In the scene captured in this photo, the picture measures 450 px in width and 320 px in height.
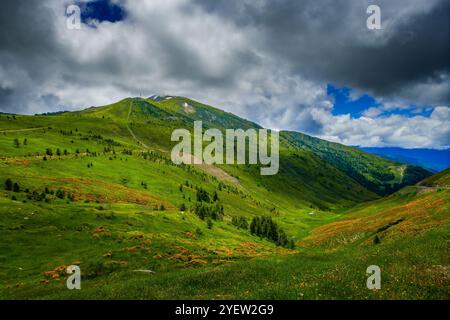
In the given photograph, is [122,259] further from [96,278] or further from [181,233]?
[181,233]

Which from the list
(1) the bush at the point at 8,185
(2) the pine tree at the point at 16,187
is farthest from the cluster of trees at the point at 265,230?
(1) the bush at the point at 8,185

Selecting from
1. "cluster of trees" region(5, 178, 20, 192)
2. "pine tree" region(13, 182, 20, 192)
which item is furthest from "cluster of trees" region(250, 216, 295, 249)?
"cluster of trees" region(5, 178, 20, 192)

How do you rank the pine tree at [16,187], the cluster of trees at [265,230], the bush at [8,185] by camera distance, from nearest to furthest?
the pine tree at [16,187] < the bush at [8,185] < the cluster of trees at [265,230]

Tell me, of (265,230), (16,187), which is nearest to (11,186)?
(16,187)

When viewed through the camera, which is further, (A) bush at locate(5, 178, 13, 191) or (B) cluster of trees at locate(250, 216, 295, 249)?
(B) cluster of trees at locate(250, 216, 295, 249)

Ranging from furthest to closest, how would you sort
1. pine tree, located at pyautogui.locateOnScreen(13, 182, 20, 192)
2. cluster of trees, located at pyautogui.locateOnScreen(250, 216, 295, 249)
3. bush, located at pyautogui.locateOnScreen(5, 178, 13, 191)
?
cluster of trees, located at pyautogui.locateOnScreen(250, 216, 295, 249)
bush, located at pyautogui.locateOnScreen(5, 178, 13, 191)
pine tree, located at pyautogui.locateOnScreen(13, 182, 20, 192)

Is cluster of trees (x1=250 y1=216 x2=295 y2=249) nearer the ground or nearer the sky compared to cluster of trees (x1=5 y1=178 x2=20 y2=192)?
nearer the ground

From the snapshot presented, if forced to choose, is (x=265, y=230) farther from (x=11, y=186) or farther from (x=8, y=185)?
(x=8, y=185)

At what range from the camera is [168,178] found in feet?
648

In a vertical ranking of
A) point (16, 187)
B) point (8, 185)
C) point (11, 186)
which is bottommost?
point (16, 187)

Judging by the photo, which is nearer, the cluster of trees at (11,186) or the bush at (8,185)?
the cluster of trees at (11,186)

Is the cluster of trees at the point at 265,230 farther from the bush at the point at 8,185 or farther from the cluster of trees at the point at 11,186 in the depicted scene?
the bush at the point at 8,185

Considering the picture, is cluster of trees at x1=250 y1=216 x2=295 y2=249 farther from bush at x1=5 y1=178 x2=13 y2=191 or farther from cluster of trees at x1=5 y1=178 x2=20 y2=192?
bush at x1=5 y1=178 x2=13 y2=191
